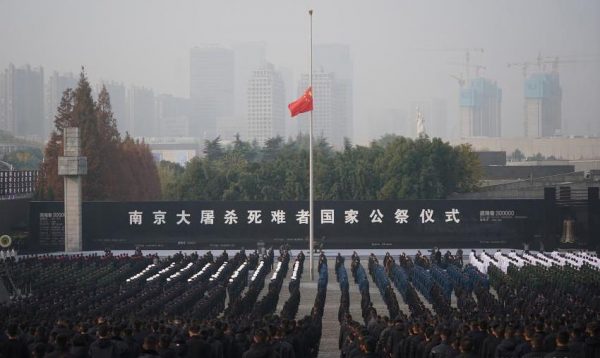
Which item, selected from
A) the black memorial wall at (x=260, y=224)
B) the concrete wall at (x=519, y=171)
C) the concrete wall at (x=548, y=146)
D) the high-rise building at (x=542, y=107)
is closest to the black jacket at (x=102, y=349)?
the black memorial wall at (x=260, y=224)

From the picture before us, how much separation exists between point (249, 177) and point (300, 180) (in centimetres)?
232

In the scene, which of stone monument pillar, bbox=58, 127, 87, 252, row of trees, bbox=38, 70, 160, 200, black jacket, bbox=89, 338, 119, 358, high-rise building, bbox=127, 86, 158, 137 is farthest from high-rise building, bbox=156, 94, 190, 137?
black jacket, bbox=89, 338, 119, 358

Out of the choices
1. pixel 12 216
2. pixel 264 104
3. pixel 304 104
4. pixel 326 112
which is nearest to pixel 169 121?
pixel 264 104

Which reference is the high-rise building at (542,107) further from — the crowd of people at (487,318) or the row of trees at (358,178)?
the crowd of people at (487,318)

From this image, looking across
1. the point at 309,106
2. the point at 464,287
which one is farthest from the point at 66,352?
the point at 309,106

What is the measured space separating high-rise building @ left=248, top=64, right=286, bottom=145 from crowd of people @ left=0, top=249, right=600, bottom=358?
142 metres

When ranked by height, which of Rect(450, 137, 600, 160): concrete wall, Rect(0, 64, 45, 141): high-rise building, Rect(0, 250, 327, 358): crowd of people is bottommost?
Rect(0, 250, 327, 358): crowd of people

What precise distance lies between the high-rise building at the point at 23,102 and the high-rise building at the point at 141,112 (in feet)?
91.2

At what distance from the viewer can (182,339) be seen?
1139 cm

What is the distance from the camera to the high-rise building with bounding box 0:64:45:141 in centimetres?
14838

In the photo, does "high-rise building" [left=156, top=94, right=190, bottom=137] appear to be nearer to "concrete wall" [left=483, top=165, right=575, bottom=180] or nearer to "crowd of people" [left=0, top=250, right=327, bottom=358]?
"concrete wall" [left=483, top=165, right=575, bottom=180]

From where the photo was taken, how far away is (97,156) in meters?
53.0

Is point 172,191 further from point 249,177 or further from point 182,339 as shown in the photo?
point 182,339

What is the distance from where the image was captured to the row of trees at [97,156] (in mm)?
52219
